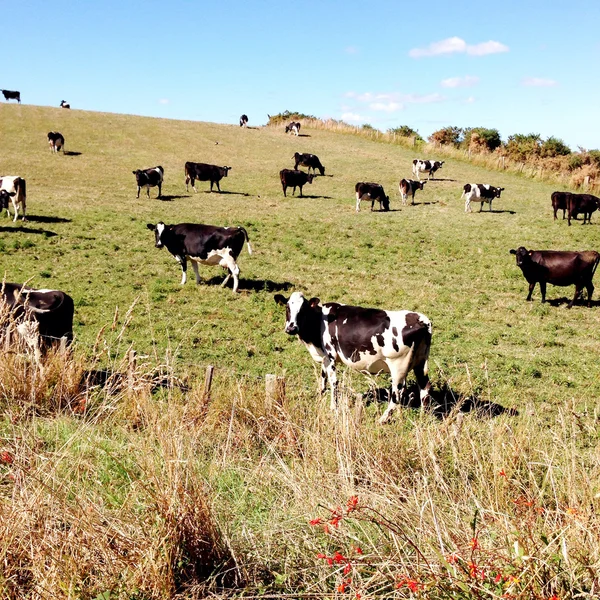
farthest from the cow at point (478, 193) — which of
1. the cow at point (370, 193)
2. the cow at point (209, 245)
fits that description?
the cow at point (209, 245)

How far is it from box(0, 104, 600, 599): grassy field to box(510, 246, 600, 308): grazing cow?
2.05 ft

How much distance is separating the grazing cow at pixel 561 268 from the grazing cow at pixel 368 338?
796cm

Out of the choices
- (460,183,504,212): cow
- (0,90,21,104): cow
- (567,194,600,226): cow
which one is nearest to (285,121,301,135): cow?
(460,183,504,212): cow

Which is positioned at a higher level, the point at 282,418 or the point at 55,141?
the point at 55,141

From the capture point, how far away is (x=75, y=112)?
46188 mm

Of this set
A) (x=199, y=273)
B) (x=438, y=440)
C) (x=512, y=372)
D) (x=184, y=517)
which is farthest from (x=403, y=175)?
(x=184, y=517)

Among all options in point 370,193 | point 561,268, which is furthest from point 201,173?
point 561,268

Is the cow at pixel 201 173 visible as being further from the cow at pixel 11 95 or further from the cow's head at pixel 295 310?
the cow at pixel 11 95

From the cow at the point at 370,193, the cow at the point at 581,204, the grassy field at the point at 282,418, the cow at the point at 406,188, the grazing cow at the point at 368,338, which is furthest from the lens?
the cow at the point at 406,188

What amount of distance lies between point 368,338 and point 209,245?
7817 millimetres

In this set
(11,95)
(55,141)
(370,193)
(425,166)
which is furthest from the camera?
(11,95)

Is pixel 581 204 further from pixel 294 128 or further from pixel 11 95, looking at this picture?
pixel 11 95

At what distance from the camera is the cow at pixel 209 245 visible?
1462 centimetres

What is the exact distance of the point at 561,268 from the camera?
14.4 metres
